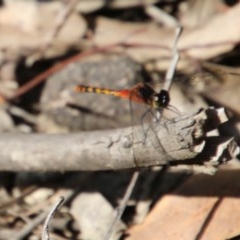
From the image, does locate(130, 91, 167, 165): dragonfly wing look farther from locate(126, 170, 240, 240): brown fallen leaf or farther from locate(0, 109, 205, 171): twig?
locate(126, 170, 240, 240): brown fallen leaf

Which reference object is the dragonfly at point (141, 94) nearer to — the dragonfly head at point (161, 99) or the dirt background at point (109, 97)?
the dragonfly head at point (161, 99)

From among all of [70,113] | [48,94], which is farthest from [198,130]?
[48,94]

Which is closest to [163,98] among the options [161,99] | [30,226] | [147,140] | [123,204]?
[161,99]

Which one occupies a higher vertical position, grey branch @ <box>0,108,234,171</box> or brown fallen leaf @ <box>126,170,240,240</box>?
grey branch @ <box>0,108,234,171</box>

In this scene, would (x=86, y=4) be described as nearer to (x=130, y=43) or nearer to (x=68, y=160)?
(x=130, y=43)

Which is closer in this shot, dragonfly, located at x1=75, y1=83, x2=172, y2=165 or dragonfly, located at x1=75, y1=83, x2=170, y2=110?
dragonfly, located at x1=75, y1=83, x2=172, y2=165

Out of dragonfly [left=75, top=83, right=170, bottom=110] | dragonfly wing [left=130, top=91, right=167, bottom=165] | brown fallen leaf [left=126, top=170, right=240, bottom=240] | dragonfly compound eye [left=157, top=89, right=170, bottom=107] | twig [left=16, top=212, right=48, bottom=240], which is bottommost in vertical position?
twig [left=16, top=212, right=48, bottom=240]

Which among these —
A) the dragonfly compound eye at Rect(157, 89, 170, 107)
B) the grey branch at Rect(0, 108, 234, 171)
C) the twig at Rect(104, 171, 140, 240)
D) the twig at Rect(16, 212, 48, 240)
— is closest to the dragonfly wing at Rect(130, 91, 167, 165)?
the grey branch at Rect(0, 108, 234, 171)
